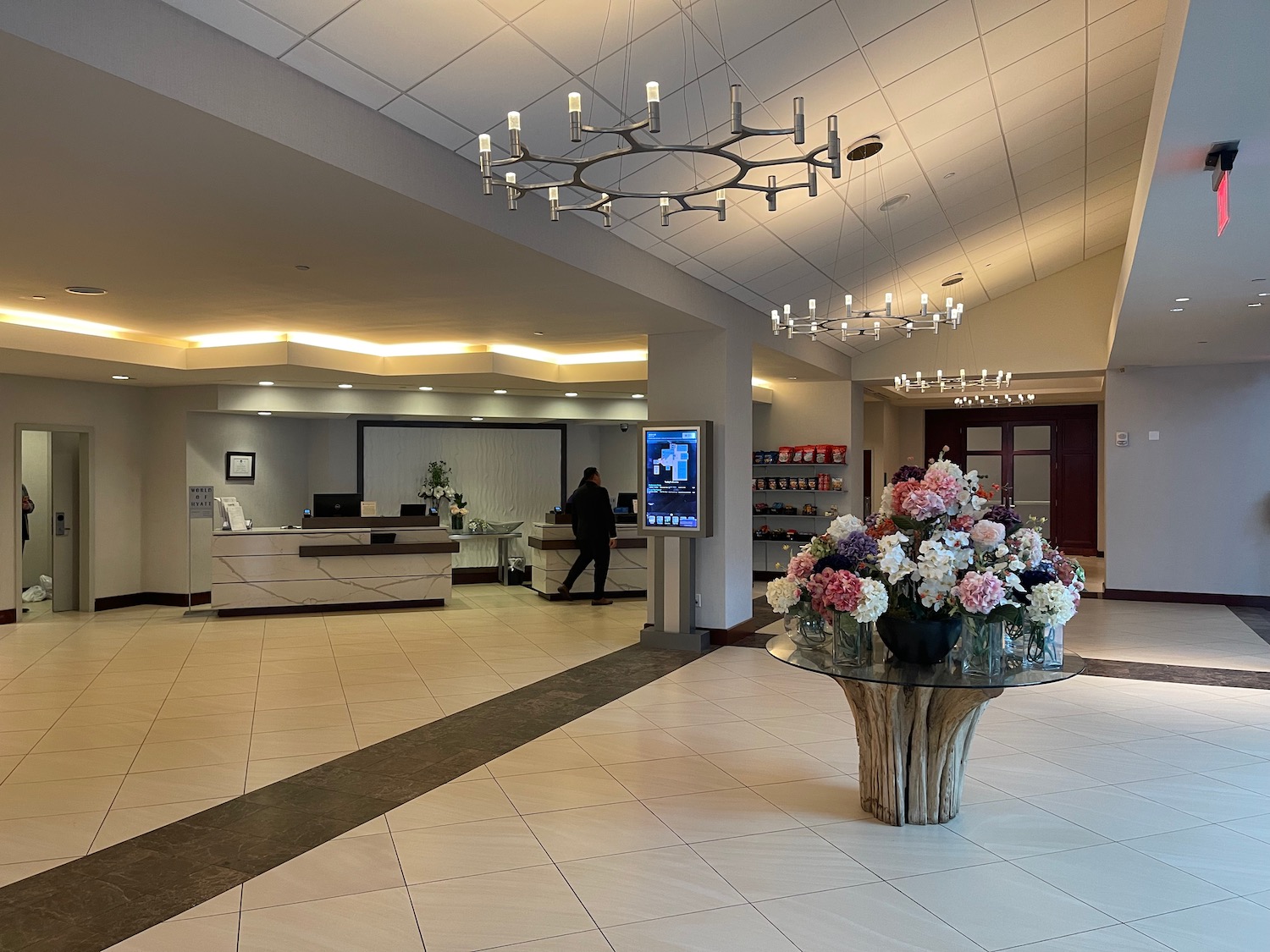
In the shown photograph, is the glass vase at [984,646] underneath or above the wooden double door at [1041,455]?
underneath

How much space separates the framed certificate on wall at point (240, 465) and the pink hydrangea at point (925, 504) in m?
10.4

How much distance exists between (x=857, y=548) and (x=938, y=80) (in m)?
3.39

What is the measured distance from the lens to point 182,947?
301cm

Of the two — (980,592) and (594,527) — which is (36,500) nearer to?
(594,527)

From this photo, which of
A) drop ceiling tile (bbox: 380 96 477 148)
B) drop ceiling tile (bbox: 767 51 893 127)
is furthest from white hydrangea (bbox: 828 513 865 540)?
drop ceiling tile (bbox: 380 96 477 148)

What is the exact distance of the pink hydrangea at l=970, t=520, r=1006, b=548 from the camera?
367 centimetres

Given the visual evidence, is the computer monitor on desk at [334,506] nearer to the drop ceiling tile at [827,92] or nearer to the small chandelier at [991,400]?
the drop ceiling tile at [827,92]

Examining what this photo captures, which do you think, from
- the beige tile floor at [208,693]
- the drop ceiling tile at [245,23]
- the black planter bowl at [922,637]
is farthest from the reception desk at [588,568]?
the drop ceiling tile at [245,23]

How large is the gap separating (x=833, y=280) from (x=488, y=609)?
555 cm

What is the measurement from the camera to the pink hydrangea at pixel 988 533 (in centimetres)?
367

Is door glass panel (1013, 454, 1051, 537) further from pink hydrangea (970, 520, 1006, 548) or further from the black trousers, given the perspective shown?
pink hydrangea (970, 520, 1006, 548)

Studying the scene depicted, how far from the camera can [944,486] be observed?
377 cm

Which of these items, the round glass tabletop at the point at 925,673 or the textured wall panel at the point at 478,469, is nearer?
the round glass tabletop at the point at 925,673

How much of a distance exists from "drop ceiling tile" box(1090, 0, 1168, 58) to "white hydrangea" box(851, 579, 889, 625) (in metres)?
3.97
